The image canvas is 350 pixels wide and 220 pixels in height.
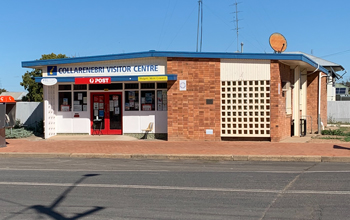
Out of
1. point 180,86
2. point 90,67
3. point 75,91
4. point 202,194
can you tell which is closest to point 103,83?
point 90,67

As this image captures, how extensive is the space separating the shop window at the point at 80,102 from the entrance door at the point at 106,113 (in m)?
0.42

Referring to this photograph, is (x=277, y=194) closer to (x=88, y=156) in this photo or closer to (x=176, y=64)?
(x=88, y=156)

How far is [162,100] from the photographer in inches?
724

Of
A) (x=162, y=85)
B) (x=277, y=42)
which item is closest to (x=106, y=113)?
(x=162, y=85)

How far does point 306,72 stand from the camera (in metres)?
22.1

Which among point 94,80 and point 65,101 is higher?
point 94,80

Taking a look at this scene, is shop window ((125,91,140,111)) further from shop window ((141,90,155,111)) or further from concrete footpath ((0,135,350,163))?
concrete footpath ((0,135,350,163))

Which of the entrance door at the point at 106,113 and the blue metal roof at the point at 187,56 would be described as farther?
the entrance door at the point at 106,113

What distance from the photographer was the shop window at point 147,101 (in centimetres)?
1850

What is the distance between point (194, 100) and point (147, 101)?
258cm

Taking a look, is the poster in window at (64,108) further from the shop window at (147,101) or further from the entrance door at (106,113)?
the shop window at (147,101)

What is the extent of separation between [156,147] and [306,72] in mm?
11195

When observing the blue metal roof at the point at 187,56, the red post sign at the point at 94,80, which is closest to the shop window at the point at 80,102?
the red post sign at the point at 94,80

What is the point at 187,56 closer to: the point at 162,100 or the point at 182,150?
the point at 162,100
